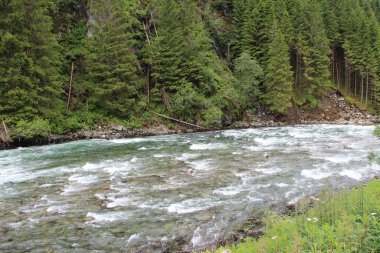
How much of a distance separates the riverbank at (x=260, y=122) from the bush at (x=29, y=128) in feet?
1.97

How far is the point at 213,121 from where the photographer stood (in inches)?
1302

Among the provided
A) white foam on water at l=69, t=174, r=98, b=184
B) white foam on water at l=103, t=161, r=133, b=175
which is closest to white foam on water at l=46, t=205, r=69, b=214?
white foam on water at l=69, t=174, r=98, b=184

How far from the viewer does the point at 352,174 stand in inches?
563

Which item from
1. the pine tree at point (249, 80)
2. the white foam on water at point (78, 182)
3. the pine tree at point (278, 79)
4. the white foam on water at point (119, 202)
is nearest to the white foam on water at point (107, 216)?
the white foam on water at point (119, 202)

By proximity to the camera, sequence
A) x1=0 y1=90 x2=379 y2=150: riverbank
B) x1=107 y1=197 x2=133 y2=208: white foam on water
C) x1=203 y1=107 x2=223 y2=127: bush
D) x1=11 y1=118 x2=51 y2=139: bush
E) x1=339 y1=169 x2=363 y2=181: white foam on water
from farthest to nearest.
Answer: x1=203 y1=107 x2=223 y2=127: bush → x1=0 y1=90 x2=379 y2=150: riverbank → x1=11 y1=118 x2=51 y2=139: bush → x1=339 y1=169 x2=363 y2=181: white foam on water → x1=107 y1=197 x2=133 y2=208: white foam on water

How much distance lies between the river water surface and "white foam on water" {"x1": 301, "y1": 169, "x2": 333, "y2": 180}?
1.8 inches

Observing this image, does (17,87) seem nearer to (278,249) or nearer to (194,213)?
(194,213)

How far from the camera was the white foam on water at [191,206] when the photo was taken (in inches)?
422

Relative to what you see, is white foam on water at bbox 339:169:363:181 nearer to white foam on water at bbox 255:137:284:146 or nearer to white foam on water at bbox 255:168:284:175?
white foam on water at bbox 255:168:284:175

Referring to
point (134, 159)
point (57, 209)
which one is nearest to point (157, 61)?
point (134, 159)

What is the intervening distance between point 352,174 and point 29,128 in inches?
835

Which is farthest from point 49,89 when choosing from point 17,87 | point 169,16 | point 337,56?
point 337,56

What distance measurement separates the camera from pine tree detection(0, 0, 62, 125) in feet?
77.8

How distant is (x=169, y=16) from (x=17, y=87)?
18816 millimetres
